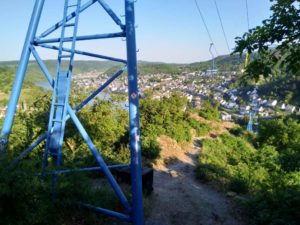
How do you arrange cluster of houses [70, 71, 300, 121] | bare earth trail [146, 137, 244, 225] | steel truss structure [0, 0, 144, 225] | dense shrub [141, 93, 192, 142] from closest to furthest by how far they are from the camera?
steel truss structure [0, 0, 144, 225], bare earth trail [146, 137, 244, 225], dense shrub [141, 93, 192, 142], cluster of houses [70, 71, 300, 121]

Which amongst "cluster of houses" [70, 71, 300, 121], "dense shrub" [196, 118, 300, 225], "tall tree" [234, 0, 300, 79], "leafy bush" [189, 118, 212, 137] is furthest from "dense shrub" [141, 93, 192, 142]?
"cluster of houses" [70, 71, 300, 121]

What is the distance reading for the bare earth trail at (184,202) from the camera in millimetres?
6805

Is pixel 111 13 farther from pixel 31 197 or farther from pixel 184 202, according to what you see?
pixel 184 202

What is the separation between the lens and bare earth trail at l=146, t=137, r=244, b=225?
268 inches

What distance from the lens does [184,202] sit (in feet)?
25.8

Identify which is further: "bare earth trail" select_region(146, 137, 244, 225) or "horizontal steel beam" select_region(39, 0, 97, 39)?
"bare earth trail" select_region(146, 137, 244, 225)

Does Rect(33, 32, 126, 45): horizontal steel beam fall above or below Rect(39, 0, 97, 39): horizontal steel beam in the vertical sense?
below

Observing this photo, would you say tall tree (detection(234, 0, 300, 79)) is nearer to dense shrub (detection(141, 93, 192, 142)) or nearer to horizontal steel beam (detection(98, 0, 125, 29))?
horizontal steel beam (detection(98, 0, 125, 29))

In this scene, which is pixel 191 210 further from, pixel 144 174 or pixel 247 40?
pixel 247 40

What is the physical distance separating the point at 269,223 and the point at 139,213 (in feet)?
10.9

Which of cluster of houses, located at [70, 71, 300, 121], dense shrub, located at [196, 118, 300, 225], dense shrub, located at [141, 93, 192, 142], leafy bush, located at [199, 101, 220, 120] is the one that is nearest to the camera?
dense shrub, located at [196, 118, 300, 225]

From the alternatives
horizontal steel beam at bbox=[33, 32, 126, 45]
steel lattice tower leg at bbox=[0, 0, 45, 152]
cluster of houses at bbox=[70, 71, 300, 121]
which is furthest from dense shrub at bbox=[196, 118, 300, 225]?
cluster of houses at bbox=[70, 71, 300, 121]

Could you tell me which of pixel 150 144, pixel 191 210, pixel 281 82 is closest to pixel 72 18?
pixel 191 210

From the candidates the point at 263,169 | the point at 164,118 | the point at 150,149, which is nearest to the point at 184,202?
the point at 150,149
